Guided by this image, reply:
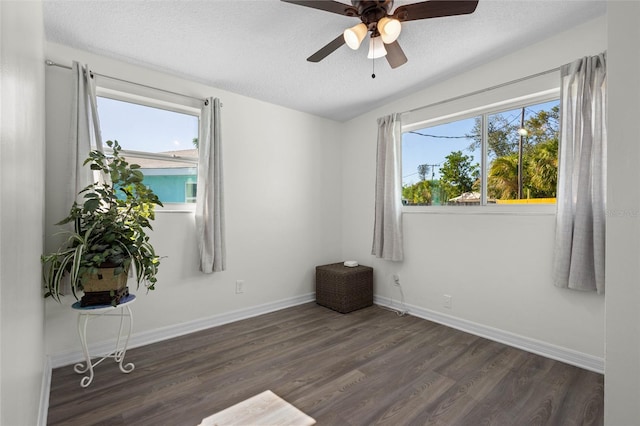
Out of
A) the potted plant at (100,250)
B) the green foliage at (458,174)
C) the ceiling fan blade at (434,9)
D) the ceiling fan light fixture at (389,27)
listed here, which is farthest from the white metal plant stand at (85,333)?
the green foliage at (458,174)

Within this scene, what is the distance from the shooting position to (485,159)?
294 cm

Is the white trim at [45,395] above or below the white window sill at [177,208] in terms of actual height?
below

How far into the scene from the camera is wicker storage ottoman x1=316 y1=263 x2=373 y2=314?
11.4 feet

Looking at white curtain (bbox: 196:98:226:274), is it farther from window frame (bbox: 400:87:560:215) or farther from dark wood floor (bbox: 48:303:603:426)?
window frame (bbox: 400:87:560:215)

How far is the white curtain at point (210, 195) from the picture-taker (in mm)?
2916

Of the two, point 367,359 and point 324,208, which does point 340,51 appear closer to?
point 324,208

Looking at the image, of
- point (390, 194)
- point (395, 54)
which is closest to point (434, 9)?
point (395, 54)

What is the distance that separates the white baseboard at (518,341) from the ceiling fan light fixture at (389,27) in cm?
262

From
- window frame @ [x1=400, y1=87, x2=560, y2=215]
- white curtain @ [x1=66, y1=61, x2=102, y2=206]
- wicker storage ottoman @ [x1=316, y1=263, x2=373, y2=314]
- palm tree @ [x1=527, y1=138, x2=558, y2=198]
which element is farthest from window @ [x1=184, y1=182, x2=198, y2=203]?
palm tree @ [x1=527, y1=138, x2=558, y2=198]

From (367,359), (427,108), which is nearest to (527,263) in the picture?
(367,359)

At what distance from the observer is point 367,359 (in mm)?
2400

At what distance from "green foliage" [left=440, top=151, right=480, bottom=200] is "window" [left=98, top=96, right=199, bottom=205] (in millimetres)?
2659

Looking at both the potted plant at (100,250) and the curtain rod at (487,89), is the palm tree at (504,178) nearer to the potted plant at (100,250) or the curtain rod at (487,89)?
the curtain rod at (487,89)

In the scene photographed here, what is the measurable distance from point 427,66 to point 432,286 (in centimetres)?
222
